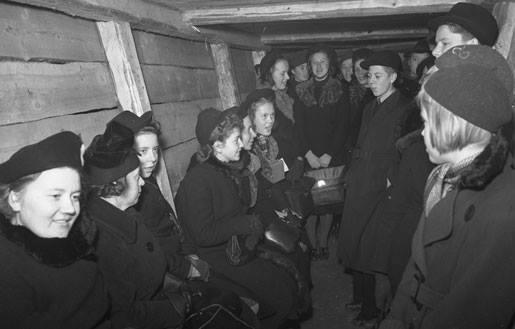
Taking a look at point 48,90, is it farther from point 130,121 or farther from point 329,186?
point 329,186

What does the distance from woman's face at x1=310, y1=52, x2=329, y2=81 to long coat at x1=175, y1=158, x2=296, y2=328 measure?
253 cm

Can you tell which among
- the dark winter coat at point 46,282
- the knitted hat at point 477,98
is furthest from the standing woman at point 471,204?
the dark winter coat at point 46,282

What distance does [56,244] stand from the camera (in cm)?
152

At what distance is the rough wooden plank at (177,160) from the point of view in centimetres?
326

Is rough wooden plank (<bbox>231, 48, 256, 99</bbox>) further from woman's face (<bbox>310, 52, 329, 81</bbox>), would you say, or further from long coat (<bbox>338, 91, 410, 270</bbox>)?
long coat (<bbox>338, 91, 410, 270</bbox>)

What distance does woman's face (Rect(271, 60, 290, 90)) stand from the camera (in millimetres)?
4734

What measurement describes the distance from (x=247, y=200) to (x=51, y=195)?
1909 mm

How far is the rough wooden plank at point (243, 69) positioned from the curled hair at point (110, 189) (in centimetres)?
337

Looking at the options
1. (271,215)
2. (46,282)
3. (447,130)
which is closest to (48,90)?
(46,282)

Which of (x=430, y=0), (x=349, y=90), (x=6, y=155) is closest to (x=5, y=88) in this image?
(x=6, y=155)

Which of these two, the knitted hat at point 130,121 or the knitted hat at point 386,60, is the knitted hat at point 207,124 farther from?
the knitted hat at point 386,60

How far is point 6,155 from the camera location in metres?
1.71

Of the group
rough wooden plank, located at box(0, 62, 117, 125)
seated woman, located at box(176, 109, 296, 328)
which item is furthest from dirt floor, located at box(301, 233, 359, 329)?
rough wooden plank, located at box(0, 62, 117, 125)

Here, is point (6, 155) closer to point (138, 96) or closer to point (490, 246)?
point (138, 96)
